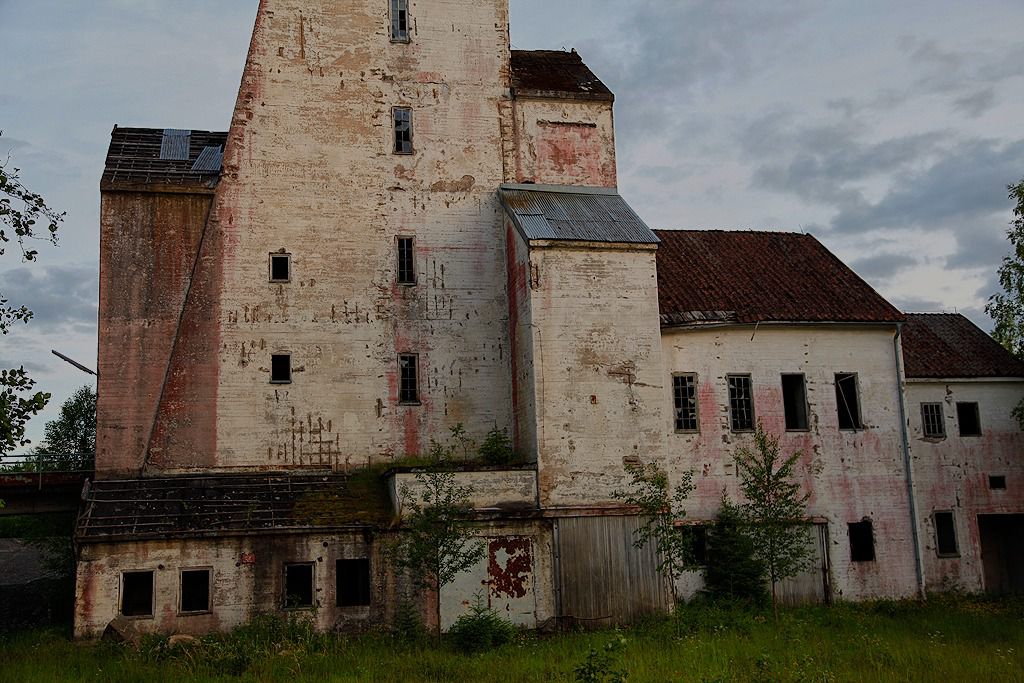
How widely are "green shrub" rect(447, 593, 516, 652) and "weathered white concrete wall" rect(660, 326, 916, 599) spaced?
23.9 feet

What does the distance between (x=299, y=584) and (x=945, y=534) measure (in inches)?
735

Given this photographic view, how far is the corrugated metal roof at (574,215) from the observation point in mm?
25594

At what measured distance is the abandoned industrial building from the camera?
76.9 feet

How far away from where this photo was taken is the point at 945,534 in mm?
28578

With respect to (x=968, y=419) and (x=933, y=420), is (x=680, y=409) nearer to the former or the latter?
(x=933, y=420)

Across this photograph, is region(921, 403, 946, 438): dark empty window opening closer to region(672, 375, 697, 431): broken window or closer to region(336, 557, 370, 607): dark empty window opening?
region(672, 375, 697, 431): broken window

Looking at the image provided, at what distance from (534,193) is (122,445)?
13.1 m

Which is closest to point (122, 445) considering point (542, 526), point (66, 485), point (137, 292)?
point (66, 485)

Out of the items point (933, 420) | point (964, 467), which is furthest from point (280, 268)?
point (964, 467)

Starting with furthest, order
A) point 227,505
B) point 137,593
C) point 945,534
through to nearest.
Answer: point 945,534, point 227,505, point 137,593

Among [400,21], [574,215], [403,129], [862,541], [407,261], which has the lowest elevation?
[862,541]

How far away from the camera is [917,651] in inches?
792

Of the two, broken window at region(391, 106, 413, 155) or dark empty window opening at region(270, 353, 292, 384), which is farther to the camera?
broken window at region(391, 106, 413, 155)

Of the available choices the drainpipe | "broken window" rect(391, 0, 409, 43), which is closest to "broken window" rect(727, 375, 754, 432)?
the drainpipe
